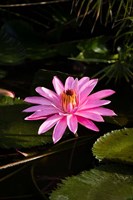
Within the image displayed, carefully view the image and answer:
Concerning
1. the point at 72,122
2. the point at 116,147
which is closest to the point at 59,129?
the point at 72,122

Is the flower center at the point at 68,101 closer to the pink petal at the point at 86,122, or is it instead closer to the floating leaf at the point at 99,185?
the pink petal at the point at 86,122

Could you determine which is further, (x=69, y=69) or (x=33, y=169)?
(x=69, y=69)

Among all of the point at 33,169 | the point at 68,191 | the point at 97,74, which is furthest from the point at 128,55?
the point at 68,191

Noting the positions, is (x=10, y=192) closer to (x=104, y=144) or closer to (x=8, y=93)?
(x=104, y=144)

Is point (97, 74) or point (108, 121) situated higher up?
point (97, 74)

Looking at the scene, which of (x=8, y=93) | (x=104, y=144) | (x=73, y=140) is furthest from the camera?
(x=8, y=93)

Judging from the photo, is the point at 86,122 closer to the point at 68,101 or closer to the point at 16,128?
the point at 68,101

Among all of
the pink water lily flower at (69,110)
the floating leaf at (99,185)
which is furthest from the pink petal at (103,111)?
the floating leaf at (99,185)
